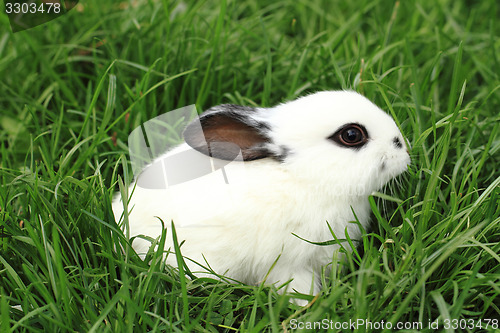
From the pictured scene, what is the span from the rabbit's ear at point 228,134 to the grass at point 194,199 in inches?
15.9

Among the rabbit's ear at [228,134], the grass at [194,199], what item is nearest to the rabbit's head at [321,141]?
the rabbit's ear at [228,134]

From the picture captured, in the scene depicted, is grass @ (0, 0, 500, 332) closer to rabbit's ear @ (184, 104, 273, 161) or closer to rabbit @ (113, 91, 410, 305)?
rabbit @ (113, 91, 410, 305)

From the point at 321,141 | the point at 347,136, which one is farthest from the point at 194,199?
the point at 347,136

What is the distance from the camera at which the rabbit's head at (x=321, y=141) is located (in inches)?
104

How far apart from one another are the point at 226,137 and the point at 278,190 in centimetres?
38

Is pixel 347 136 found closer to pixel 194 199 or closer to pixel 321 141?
pixel 321 141

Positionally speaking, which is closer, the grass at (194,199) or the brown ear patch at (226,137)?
the grass at (194,199)

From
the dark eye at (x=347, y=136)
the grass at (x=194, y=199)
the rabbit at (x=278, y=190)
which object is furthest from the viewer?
the dark eye at (x=347, y=136)

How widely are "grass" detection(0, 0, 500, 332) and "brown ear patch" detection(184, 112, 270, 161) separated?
0.40 metres

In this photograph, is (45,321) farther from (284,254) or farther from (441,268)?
(441,268)

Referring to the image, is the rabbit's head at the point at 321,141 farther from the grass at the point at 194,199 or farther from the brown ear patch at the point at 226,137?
the grass at the point at 194,199

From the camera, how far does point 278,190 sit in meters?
2.60

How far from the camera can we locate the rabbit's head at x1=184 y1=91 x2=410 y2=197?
8.64ft

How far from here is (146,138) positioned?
3.23 m
